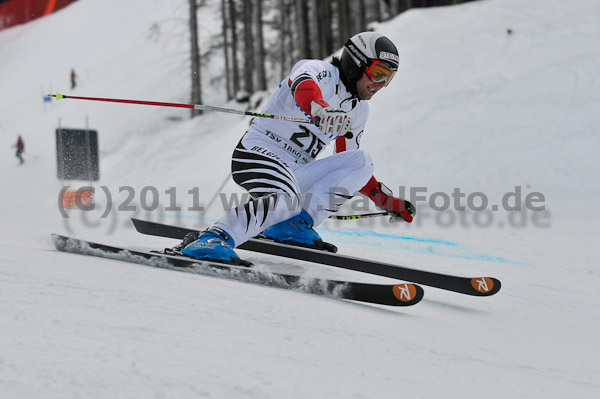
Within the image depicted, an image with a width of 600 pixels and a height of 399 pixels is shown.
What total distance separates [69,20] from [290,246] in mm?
43999

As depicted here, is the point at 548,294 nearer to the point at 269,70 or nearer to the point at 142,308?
the point at 142,308

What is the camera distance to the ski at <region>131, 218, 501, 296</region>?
2926 millimetres

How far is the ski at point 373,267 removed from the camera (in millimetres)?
2926

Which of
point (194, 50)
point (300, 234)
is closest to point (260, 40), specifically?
point (194, 50)

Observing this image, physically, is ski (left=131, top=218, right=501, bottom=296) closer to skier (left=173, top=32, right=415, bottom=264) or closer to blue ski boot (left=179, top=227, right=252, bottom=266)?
skier (left=173, top=32, right=415, bottom=264)

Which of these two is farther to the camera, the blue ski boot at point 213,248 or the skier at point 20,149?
the skier at point 20,149

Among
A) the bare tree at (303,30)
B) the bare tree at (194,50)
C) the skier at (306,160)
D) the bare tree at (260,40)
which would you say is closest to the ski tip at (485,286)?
the skier at (306,160)

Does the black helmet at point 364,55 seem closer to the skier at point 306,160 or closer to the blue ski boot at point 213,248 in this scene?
the skier at point 306,160

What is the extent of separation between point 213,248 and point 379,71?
4.44 ft

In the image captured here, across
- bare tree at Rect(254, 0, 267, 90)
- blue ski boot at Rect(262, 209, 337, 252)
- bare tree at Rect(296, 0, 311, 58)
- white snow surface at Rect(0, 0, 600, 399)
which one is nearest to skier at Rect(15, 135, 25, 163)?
white snow surface at Rect(0, 0, 600, 399)

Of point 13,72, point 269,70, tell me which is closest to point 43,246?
point 269,70

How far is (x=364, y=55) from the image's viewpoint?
3.21 metres

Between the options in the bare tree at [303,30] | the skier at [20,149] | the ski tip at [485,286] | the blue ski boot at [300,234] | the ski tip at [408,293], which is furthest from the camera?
the skier at [20,149]

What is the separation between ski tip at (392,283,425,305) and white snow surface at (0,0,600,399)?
0.09m
